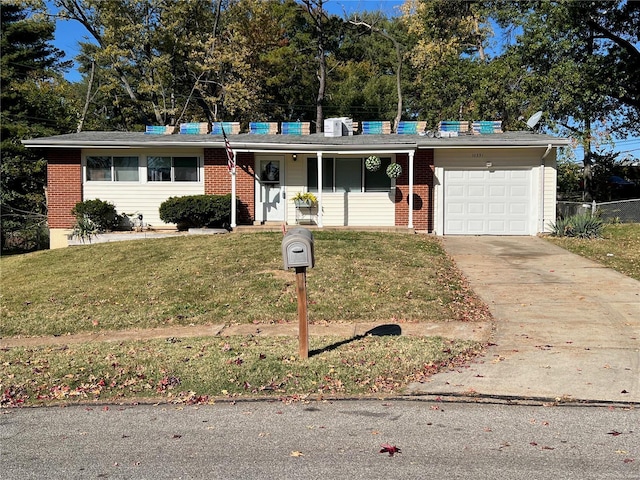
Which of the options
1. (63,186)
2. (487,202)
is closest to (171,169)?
(63,186)

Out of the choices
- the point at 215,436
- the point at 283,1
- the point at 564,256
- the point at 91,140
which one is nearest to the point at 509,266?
the point at 564,256

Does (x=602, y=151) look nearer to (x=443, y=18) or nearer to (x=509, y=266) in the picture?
(x=443, y=18)

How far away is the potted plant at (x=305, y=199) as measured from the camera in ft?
57.8

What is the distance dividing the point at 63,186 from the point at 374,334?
13874 mm

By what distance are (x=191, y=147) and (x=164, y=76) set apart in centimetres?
1587

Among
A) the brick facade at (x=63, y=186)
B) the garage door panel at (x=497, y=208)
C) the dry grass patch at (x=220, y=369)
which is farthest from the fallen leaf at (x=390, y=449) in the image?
the brick facade at (x=63, y=186)

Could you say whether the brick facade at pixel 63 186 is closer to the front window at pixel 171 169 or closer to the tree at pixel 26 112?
the front window at pixel 171 169

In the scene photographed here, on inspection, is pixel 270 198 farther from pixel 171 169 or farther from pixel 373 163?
pixel 373 163

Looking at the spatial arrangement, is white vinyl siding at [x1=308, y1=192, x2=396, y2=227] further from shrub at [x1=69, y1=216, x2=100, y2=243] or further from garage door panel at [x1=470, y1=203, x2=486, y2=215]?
shrub at [x1=69, y1=216, x2=100, y2=243]

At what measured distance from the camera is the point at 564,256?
13.4 m

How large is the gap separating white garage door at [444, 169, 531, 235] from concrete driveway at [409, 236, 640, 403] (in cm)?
401

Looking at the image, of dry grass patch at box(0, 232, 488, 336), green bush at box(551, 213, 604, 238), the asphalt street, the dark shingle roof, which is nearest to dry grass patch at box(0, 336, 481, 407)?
the asphalt street

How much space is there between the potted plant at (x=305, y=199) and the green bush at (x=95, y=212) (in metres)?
5.81

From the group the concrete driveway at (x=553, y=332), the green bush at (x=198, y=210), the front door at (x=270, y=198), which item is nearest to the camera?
the concrete driveway at (x=553, y=332)
